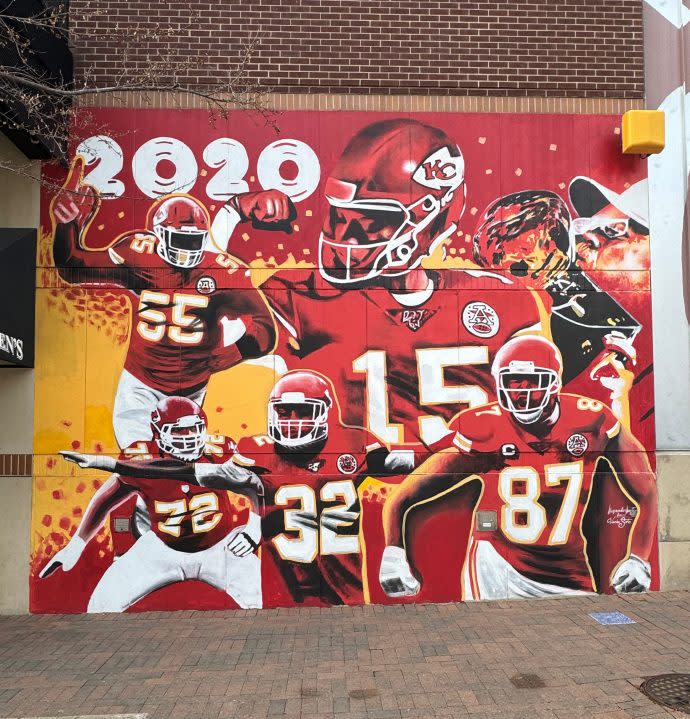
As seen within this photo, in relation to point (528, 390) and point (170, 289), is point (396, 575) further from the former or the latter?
point (170, 289)

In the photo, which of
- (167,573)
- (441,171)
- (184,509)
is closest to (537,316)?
(441,171)

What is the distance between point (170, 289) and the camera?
7594mm

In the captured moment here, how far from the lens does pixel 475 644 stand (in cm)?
614

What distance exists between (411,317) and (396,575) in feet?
9.42

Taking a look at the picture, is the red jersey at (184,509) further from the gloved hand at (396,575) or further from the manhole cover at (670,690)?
the manhole cover at (670,690)

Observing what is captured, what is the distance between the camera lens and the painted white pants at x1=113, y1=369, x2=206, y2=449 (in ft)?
24.5

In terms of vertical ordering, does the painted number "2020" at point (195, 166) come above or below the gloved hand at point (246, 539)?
above

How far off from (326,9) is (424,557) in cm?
639

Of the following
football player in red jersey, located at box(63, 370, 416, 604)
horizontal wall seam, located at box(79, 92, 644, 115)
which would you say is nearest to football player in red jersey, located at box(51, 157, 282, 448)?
football player in red jersey, located at box(63, 370, 416, 604)

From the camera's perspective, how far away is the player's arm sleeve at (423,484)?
7.47 meters

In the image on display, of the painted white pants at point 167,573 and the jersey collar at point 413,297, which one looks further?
the jersey collar at point 413,297

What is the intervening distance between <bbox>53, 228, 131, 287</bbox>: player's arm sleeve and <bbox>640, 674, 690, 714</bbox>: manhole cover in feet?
20.8

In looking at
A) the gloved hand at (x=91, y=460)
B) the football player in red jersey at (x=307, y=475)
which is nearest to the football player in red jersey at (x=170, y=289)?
the gloved hand at (x=91, y=460)
